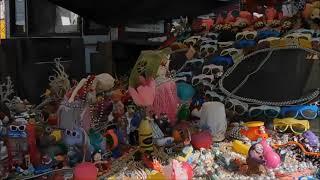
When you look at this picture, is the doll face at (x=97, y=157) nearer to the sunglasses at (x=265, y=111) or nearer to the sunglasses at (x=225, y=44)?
the sunglasses at (x=265, y=111)

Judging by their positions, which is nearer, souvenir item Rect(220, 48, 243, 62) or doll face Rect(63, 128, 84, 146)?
doll face Rect(63, 128, 84, 146)

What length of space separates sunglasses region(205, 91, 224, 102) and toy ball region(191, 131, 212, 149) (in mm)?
407

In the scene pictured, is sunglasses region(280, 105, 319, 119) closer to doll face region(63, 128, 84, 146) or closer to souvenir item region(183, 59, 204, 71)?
souvenir item region(183, 59, 204, 71)

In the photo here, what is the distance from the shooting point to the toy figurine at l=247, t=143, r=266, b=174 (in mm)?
1403

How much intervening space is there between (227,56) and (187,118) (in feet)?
1.96

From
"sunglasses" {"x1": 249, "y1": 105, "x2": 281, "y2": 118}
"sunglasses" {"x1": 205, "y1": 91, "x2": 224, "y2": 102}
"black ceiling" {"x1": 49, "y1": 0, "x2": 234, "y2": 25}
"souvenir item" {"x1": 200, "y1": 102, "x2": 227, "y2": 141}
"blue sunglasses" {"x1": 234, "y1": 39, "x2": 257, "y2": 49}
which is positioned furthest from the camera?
"black ceiling" {"x1": 49, "y1": 0, "x2": 234, "y2": 25}

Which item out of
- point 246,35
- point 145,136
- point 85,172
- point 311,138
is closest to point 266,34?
point 246,35

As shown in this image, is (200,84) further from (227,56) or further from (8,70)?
(8,70)

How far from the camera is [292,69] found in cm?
196

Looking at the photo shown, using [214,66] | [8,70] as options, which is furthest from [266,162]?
[8,70]

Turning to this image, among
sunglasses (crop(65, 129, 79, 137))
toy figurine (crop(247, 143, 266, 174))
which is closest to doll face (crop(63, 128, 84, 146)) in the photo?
sunglasses (crop(65, 129, 79, 137))

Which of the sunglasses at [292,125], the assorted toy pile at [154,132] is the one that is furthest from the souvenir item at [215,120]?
the sunglasses at [292,125]

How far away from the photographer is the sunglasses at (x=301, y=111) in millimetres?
1752

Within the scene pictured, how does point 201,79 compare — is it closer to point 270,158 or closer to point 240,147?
point 240,147
